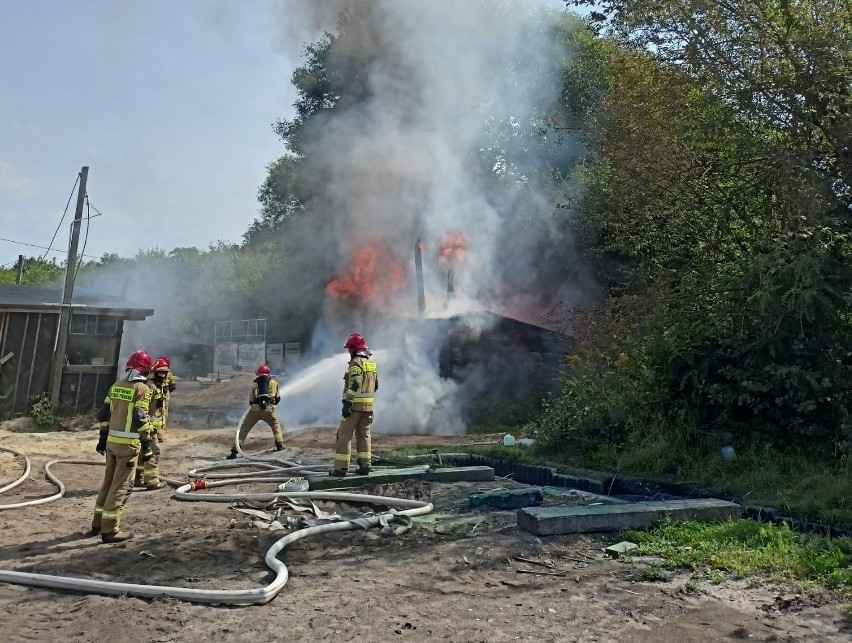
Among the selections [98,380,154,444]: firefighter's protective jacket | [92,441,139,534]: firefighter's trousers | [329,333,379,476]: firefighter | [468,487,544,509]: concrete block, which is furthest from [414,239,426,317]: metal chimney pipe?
[92,441,139,534]: firefighter's trousers

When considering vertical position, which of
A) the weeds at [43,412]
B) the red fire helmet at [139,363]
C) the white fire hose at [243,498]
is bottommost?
the white fire hose at [243,498]

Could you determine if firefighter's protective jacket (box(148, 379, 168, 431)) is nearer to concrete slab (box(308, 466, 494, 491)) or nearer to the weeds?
→ concrete slab (box(308, 466, 494, 491))

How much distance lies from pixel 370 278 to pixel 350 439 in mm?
17424

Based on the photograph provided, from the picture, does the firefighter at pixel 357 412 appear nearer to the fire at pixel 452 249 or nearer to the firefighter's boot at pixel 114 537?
the firefighter's boot at pixel 114 537

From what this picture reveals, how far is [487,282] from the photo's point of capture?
89.0ft

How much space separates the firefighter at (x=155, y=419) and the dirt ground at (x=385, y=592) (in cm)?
173

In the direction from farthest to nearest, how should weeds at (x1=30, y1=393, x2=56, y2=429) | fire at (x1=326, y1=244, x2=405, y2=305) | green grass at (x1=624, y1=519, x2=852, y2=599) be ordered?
1. fire at (x1=326, y1=244, x2=405, y2=305)
2. weeds at (x1=30, y1=393, x2=56, y2=429)
3. green grass at (x1=624, y1=519, x2=852, y2=599)

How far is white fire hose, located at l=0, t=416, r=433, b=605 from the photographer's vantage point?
4691 millimetres

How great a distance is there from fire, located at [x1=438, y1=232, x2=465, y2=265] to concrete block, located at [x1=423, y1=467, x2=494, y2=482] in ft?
51.0

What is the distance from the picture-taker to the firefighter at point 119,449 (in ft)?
21.3

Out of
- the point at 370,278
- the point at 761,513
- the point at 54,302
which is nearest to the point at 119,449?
the point at 761,513

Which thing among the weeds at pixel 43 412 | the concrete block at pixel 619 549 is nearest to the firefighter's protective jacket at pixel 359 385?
the concrete block at pixel 619 549

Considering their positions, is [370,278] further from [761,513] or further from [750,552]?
[750,552]

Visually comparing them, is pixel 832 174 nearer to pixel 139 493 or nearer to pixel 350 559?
pixel 350 559
